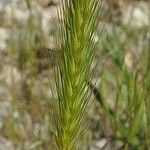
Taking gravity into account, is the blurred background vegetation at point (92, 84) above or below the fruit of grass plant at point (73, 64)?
below

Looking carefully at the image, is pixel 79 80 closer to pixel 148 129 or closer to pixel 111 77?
pixel 148 129

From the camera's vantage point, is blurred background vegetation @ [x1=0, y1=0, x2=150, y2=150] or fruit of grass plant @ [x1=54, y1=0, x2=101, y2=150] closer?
fruit of grass plant @ [x1=54, y1=0, x2=101, y2=150]

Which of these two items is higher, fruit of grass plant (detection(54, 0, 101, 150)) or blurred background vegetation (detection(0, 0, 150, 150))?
fruit of grass plant (detection(54, 0, 101, 150))

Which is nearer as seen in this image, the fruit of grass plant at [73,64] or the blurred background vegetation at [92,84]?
the fruit of grass plant at [73,64]

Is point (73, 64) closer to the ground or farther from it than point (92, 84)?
farther from it
